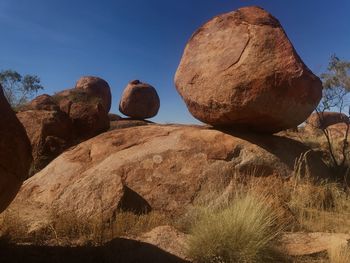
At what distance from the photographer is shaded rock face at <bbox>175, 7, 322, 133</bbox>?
746 centimetres

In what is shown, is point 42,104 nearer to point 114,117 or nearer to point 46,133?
point 46,133

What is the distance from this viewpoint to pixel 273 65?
7.50m

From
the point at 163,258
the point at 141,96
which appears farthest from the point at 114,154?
the point at 141,96

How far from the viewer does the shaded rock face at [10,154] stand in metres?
3.73

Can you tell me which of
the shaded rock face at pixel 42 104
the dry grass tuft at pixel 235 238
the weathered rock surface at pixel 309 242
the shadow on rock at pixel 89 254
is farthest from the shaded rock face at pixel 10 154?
the shaded rock face at pixel 42 104

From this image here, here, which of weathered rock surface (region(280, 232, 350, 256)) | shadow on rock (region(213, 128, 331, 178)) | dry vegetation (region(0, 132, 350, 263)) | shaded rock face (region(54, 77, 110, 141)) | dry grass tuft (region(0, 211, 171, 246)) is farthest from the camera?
shaded rock face (region(54, 77, 110, 141))

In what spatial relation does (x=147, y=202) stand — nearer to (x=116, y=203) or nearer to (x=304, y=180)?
(x=116, y=203)

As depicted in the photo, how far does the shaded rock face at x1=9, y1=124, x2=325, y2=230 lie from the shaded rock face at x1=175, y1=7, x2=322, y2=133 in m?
0.53

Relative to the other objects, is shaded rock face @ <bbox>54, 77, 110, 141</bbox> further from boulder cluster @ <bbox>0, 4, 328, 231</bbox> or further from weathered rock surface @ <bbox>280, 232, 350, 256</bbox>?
weathered rock surface @ <bbox>280, 232, 350, 256</bbox>

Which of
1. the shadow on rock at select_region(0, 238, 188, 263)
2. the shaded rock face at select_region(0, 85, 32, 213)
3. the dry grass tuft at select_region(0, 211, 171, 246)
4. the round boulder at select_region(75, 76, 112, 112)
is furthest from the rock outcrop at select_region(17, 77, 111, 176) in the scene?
the round boulder at select_region(75, 76, 112, 112)

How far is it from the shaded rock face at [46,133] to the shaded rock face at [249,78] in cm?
461

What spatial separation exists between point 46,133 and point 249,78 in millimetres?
6526

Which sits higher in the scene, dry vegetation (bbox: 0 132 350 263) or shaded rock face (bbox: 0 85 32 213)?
shaded rock face (bbox: 0 85 32 213)

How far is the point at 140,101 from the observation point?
74.8 ft
